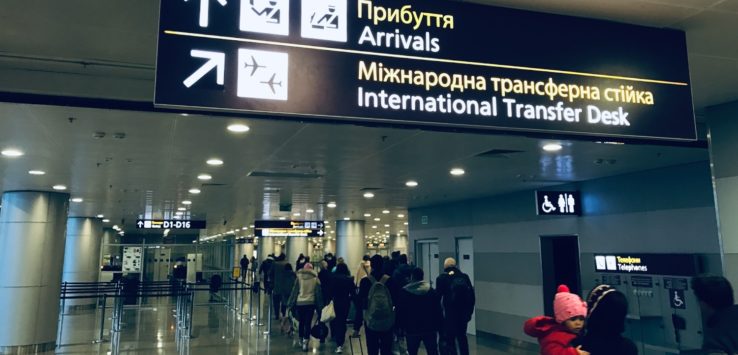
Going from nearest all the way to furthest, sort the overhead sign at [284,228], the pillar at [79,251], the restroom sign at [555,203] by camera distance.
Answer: the restroom sign at [555,203] → the overhead sign at [284,228] → the pillar at [79,251]

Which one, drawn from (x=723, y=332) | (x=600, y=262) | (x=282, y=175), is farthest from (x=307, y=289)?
(x=723, y=332)

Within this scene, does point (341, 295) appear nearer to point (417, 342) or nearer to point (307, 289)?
point (307, 289)

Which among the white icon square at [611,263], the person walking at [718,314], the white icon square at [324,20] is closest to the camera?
the person walking at [718,314]

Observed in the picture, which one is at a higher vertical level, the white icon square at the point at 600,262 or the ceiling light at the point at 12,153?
the ceiling light at the point at 12,153

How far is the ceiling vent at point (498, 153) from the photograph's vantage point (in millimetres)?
7582

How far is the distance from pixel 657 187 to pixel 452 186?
12.7ft

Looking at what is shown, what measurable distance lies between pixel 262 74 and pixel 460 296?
6039mm

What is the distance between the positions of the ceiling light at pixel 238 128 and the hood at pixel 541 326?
402cm

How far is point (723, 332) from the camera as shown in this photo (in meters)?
2.54

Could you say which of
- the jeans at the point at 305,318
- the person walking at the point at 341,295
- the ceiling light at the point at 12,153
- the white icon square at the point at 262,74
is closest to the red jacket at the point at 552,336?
the white icon square at the point at 262,74

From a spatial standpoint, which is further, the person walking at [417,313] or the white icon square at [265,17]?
the person walking at [417,313]

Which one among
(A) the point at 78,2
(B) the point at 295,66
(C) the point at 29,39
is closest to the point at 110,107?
(C) the point at 29,39

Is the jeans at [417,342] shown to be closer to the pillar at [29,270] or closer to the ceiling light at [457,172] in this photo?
the ceiling light at [457,172]

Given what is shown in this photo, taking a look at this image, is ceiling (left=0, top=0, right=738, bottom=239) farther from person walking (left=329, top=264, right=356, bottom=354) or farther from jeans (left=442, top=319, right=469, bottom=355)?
jeans (left=442, top=319, right=469, bottom=355)
